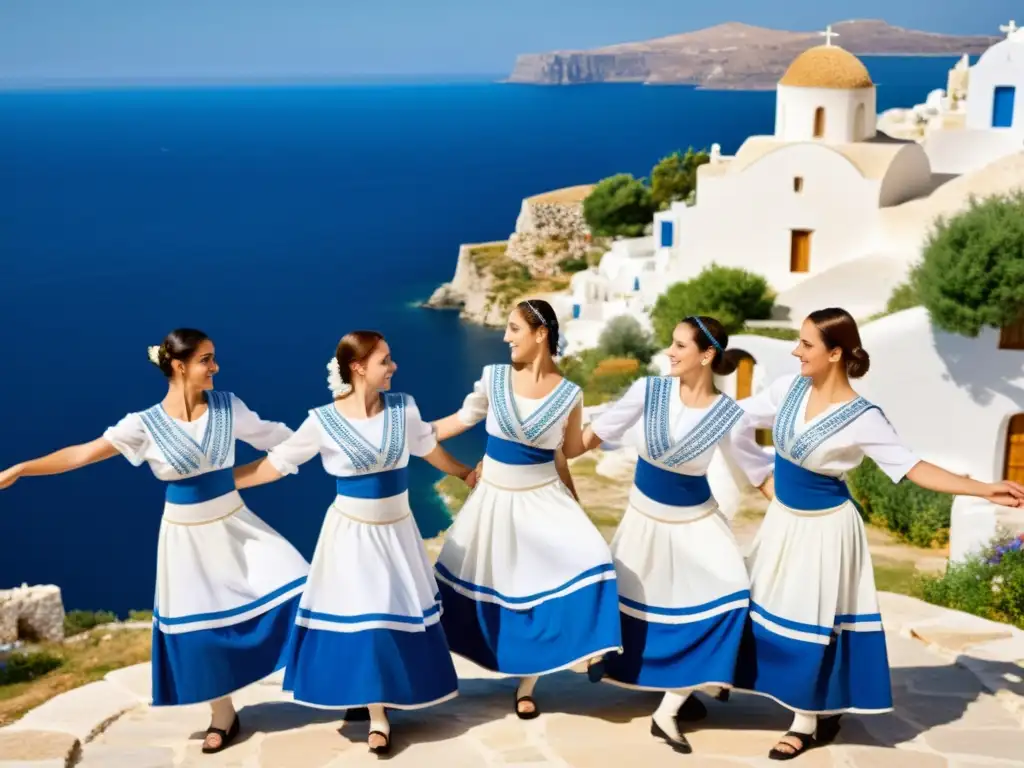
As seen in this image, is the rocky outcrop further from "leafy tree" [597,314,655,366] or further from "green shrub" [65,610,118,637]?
"leafy tree" [597,314,655,366]

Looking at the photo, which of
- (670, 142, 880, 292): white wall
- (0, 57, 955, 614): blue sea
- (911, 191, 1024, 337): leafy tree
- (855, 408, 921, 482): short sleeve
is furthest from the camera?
(0, 57, 955, 614): blue sea

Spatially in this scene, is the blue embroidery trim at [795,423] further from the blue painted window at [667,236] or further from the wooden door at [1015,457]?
the blue painted window at [667,236]

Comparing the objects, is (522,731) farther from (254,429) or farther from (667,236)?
(667,236)

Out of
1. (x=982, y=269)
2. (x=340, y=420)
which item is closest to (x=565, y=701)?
(x=340, y=420)

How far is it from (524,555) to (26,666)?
28.7ft

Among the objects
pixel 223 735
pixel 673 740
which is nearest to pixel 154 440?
pixel 223 735

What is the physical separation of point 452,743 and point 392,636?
0.56 meters

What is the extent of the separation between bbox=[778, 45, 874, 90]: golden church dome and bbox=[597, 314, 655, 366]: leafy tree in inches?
315

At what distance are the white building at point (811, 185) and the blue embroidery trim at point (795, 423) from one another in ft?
67.6

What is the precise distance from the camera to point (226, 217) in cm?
10825

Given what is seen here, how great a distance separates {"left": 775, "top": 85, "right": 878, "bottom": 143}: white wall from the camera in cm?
2727

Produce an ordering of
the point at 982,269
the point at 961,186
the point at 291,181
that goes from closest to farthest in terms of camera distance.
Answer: the point at 982,269 < the point at 961,186 < the point at 291,181

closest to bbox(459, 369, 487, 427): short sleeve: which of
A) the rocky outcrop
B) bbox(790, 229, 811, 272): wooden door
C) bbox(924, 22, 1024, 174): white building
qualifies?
the rocky outcrop

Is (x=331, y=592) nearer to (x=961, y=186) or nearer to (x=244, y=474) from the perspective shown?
(x=244, y=474)
